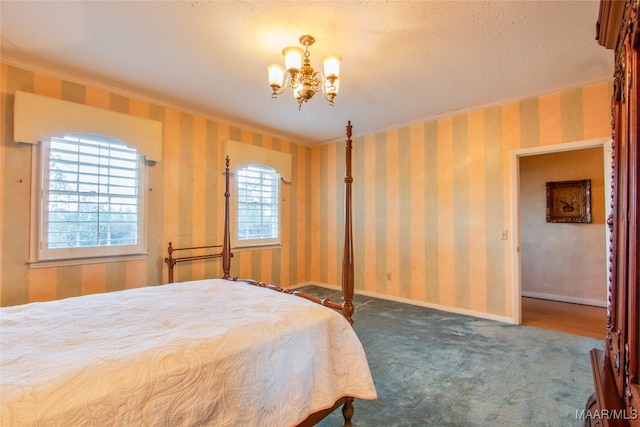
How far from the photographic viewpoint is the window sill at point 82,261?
284cm

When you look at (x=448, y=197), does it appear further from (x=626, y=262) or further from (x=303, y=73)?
(x=626, y=262)

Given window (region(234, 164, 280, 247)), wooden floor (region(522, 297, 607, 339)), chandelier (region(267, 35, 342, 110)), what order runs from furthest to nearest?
window (region(234, 164, 280, 247)), wooden floor (region(522, 297, 607, 339)), chandelier (region(267, 35, 342, 110))

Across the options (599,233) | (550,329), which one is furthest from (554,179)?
(550,329)

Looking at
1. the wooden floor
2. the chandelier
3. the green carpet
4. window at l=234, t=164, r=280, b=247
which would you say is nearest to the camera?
the green carpet

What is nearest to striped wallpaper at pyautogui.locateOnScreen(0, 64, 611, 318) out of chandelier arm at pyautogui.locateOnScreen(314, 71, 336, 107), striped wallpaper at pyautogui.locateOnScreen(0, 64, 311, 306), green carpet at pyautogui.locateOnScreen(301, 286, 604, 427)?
striped wallpaper at pyautogui.locateOnScreen(0, 64, 311, 306)

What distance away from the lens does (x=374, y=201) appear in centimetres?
488

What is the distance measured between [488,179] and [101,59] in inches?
169

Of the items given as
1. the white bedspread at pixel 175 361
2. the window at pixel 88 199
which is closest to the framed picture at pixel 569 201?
the white bedspread at pixel 175 361

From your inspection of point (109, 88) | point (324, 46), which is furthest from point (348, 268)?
point (109, 88)

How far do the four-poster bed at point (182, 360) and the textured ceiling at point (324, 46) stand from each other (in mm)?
1006

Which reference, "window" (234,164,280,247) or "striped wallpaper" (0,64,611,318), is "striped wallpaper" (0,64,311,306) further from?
"window" (234,164,280,247)

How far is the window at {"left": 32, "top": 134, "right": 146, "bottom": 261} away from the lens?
9.39 ft

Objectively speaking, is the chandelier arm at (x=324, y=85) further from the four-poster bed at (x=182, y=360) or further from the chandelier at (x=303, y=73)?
the four-poster bed at (x=182, y=360)

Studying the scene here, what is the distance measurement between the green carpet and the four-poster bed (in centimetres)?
52
